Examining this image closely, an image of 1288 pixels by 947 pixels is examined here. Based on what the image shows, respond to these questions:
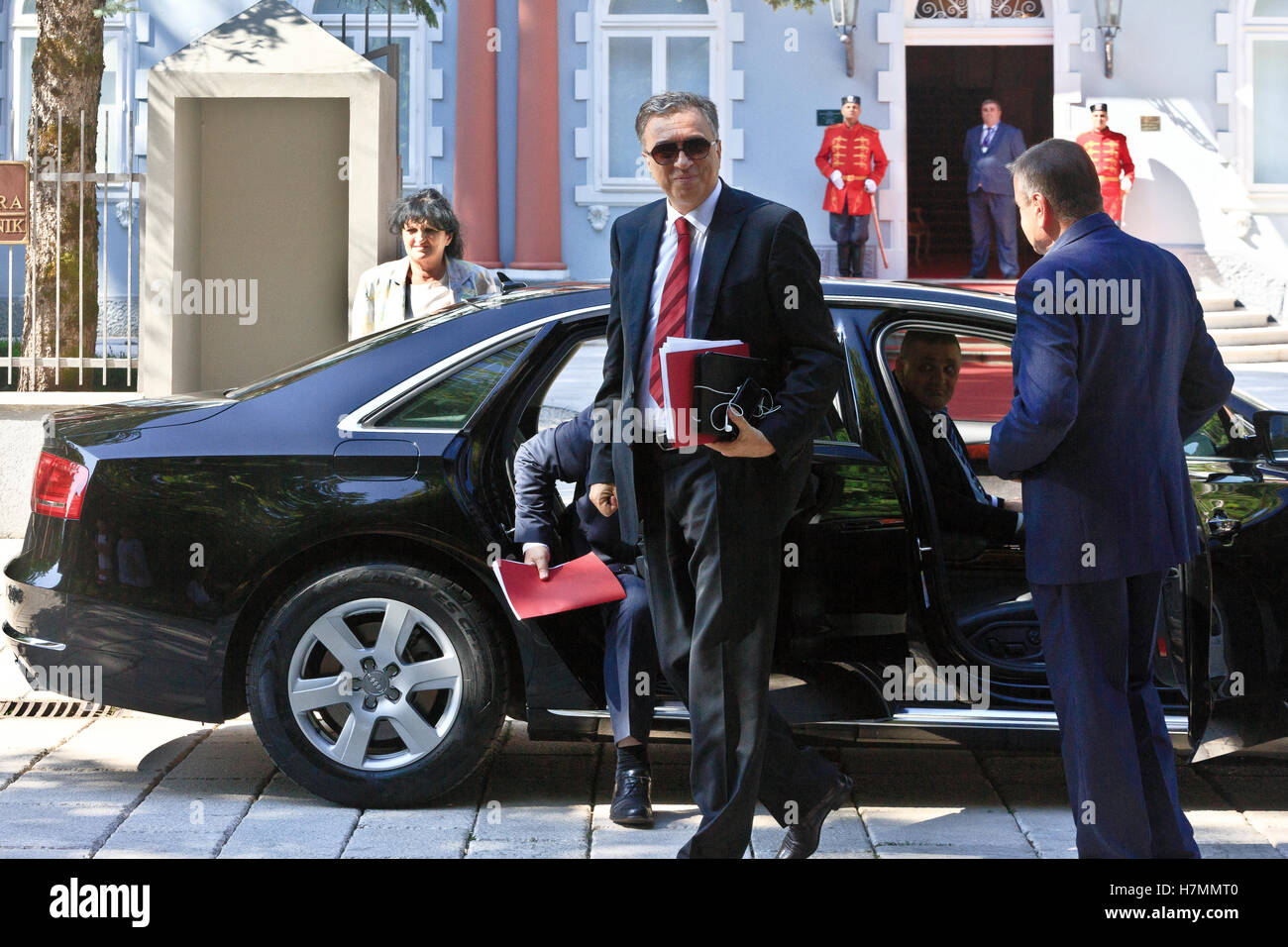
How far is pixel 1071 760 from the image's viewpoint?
147 inches

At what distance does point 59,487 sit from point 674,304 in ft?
6.67

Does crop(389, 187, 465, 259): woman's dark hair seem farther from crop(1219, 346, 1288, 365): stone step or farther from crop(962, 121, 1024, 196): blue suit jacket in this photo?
crop(962, 121, 1024, 196): blue suit jacket

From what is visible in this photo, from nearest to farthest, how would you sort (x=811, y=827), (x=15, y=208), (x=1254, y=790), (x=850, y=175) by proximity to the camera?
(x=811, y=827)
(x=1254, y=790)
(x=15, y=208)
(x=850, y=175)

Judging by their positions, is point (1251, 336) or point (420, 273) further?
point (1251, 336)

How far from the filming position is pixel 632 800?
454cm

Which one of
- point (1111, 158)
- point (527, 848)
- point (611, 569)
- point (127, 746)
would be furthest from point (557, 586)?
point (1111, 158)

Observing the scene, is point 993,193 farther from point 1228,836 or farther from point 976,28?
point 1228,836

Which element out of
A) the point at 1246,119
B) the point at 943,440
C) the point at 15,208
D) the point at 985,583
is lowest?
the point at 985,583

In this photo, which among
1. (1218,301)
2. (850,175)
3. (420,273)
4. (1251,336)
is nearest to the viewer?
(420,273)

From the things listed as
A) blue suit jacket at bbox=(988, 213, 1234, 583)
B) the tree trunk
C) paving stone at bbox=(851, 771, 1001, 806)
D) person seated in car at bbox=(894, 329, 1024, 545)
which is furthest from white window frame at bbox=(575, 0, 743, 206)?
blue suit jacket at bbox=(988, 213, 1234, 583)

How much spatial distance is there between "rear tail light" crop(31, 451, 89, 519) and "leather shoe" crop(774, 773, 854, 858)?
223 centimetres

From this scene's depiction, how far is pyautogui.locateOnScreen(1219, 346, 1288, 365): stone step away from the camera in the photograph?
1486 cm

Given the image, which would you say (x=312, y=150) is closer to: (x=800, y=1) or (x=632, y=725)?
(x=632, y=725)
